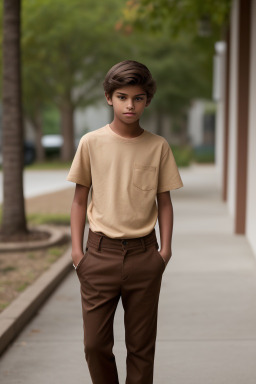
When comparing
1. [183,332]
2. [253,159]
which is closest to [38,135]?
[253,159]

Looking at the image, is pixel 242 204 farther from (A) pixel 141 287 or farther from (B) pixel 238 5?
(A) pixel 141 287

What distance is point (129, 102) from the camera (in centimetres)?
311

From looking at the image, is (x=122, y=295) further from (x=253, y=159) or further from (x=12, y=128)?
(x=12, y=128)

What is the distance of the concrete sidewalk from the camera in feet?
14.5

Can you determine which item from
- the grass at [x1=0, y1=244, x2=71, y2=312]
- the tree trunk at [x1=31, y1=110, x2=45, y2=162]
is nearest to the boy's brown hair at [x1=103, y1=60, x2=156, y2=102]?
the grass at [x1=0, y1=244, x2=71, y2=312]

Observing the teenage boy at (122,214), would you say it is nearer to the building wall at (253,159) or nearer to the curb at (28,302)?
the curb at (28,302)

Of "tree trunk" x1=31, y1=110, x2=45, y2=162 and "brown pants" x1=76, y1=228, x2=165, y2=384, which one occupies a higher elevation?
"brown pants" x1=76, y1=228, x2=165, y2=384

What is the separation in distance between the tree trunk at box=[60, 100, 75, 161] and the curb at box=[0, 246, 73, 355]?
26.2 meters

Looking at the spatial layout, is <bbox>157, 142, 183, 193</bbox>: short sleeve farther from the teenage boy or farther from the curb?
the curb

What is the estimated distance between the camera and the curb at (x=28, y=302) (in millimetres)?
5047

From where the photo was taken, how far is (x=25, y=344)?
5.04 metres

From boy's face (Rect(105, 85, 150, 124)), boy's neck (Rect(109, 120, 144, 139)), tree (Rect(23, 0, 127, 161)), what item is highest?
tree (Rect(23, 0, 127, 161))

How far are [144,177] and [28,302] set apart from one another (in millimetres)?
2933

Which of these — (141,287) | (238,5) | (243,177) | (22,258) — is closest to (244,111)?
(243,177)
